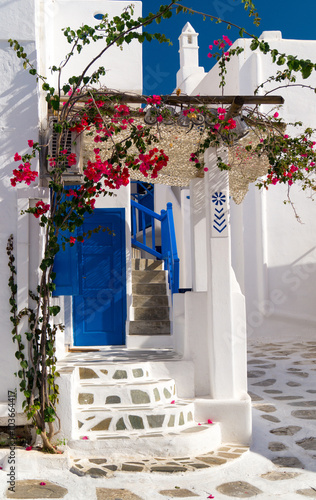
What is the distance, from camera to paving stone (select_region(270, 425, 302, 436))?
565cm

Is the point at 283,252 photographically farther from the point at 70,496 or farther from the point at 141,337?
the point at 70,496

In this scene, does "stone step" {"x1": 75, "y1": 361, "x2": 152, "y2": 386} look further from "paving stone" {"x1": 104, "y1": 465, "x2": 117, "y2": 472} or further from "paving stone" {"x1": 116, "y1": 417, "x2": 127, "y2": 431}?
"paving stone" {"x1": 104, "y1": 465, "x2": 117, "y2": 472}

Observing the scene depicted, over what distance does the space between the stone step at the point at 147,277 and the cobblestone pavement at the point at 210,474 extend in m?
4.06

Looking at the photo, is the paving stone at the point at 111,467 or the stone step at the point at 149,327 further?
the stone step at the point at 149,327

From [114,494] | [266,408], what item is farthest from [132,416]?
[266,408]

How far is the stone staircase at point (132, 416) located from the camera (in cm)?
502

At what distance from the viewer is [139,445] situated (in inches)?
198

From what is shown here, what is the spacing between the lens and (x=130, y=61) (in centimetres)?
813

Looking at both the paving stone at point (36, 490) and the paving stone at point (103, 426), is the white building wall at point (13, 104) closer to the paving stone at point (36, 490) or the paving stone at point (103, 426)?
the paving stone at point (103, 426)

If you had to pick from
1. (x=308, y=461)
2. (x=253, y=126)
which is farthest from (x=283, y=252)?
(x=308, y=461)

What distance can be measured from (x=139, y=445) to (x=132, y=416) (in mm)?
362

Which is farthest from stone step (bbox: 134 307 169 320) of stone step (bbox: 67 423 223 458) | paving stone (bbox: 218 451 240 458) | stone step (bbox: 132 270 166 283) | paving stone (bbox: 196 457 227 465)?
paving stone (bbox: 196 457 227 465)

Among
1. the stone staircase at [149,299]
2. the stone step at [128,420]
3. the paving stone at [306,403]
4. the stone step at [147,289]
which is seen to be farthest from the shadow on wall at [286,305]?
the stone step at [128,420]

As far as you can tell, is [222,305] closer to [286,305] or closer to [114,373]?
[114,373]
